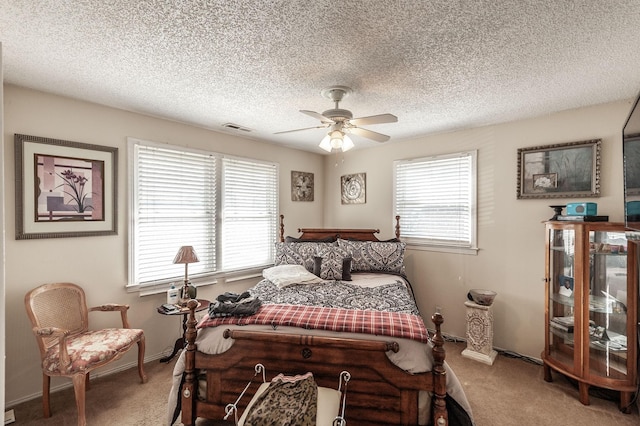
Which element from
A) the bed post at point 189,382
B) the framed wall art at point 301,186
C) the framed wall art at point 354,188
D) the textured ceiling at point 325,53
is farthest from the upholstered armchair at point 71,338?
the framed wall art at point 354,188

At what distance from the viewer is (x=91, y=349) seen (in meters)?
2.29

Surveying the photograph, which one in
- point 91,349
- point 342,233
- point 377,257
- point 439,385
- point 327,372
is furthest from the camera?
Result: point 342,233

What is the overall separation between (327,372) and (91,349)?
6.07 feet

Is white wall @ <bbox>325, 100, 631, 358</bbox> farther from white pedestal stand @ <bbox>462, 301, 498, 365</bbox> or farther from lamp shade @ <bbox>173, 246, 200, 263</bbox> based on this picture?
lamp shade @ <bbox>173, 246, 200, 263</bbox>

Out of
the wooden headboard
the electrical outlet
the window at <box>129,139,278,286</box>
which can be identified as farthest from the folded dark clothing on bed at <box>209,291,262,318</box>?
the wooden headboard

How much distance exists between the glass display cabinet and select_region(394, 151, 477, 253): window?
1064 mm

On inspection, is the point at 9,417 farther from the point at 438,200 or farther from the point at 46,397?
the point at 438,200

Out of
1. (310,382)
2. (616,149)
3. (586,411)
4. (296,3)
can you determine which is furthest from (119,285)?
(616,149)

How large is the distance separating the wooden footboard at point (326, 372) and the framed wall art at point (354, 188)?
299cm

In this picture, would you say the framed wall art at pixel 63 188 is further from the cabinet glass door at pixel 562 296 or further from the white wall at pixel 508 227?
the cabinet glass door at pixel 562 296

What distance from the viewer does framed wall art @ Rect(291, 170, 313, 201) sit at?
4695 mm

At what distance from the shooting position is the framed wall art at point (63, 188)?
2461 mm

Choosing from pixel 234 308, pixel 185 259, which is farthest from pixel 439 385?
pixel 185 259

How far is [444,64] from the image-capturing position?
6.85 ft
